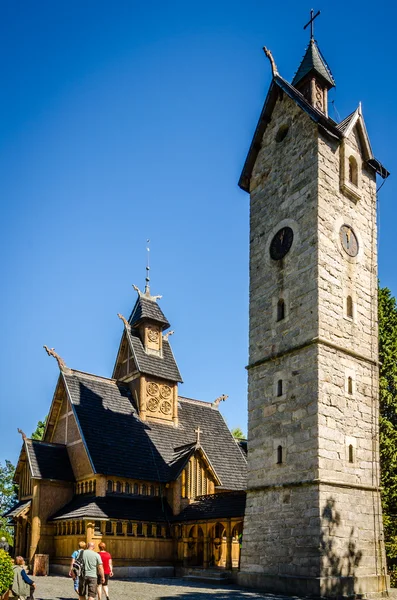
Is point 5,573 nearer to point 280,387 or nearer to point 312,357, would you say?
point 280,387

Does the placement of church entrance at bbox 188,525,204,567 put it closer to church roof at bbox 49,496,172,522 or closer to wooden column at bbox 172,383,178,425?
church roof at bbox 49,496,172,522

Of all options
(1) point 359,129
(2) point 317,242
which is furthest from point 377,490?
(1) point 359,129

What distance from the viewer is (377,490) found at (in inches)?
778

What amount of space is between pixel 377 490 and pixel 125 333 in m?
18.1

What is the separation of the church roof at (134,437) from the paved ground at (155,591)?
591 centimetres

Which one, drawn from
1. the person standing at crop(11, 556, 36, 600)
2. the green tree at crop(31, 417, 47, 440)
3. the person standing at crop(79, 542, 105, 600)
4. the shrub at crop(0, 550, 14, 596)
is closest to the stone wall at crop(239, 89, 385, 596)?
the person standing at crop(79, 542, 105, 600)

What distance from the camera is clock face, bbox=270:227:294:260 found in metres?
21.9

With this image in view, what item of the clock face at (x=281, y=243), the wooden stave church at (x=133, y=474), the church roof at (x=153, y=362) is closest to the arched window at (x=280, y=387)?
the clock face at (x=281, y=243)

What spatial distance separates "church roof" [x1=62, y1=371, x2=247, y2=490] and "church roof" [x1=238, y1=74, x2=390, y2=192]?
12676mm

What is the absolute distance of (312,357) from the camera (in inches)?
762

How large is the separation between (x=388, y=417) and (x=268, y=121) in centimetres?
1297

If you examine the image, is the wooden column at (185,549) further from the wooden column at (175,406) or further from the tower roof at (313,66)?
the tower roof at (313,66)

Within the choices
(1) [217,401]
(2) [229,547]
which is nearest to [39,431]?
(1) [217,401]

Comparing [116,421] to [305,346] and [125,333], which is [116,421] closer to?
[125,333]
